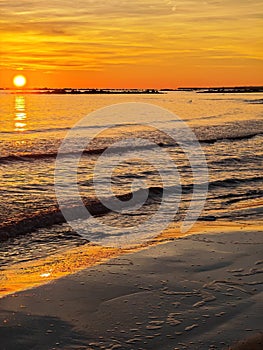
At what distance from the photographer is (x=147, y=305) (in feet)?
21.8

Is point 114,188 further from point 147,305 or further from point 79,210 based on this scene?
point 147,305

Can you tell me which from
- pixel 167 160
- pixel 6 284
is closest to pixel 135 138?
pixel 167 160

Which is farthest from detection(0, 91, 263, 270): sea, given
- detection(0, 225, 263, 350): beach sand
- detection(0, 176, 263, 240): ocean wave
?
detection(0, 225, 263, 350): beach sand

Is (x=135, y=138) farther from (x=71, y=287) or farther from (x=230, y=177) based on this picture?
(x=71, y=287)

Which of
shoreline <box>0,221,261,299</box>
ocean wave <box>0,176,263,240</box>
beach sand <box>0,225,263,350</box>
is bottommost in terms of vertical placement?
beach sand <box>0,225,263,350</box>

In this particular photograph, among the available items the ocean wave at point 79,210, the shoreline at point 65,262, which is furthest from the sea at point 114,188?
the shoreline at point 65,262

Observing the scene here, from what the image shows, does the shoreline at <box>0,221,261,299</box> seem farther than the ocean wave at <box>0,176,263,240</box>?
No

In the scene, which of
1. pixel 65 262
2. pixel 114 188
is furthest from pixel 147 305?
pixel 114 188

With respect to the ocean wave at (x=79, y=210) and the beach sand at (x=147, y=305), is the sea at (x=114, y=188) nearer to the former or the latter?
the ocean wave at (x=79, y=210)

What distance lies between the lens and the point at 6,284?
24.8ft

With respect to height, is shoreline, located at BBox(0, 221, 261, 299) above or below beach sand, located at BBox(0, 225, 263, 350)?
above

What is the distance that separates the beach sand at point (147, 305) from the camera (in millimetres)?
5648

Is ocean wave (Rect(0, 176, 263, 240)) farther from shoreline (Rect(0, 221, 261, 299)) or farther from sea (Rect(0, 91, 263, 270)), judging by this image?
shoreline (Rect(0, 221, 261, 299))

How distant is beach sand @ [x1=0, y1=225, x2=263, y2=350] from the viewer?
18.5ft
